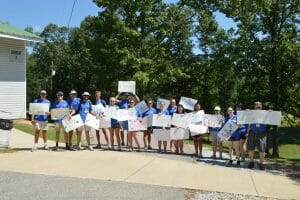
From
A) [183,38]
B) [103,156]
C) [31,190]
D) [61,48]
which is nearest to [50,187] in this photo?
[31,190]

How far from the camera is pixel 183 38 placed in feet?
128

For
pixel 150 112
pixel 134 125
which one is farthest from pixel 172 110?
pixel 134 125

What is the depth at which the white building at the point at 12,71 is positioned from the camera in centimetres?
2469

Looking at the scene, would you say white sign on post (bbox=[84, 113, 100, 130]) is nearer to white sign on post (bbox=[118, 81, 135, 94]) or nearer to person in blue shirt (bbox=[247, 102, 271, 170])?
white sign on post (bbox=[118, 81, 135, 94])

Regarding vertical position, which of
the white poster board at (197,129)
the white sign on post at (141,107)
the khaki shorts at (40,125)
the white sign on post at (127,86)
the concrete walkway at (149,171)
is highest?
the white sign on post at (127,86)

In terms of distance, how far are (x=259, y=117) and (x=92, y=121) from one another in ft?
16.7

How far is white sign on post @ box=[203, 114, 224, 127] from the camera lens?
49.2 feet

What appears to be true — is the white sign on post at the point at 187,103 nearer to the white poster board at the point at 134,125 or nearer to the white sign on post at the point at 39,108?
the white poster board at the point at 134,125

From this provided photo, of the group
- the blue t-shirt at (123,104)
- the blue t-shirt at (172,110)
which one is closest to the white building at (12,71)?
the blue t-shirt at (123,104)

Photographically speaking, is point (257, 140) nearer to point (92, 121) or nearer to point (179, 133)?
point (179, 133)

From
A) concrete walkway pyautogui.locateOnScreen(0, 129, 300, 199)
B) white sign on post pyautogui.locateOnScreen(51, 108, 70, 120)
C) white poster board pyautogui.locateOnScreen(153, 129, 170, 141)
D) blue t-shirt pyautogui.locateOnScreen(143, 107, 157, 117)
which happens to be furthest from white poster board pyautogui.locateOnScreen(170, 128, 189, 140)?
white sign on post pyautogui.locateOnScreen(51, 108, 70, 120)

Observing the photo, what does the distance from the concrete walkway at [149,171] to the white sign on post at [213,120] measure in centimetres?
210

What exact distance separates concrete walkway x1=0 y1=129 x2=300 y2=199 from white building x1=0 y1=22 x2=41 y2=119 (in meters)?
11.5

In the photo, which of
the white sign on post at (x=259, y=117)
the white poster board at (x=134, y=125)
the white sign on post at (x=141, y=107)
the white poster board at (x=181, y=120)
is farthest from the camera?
the white sign on post at (x=141, y=107)
